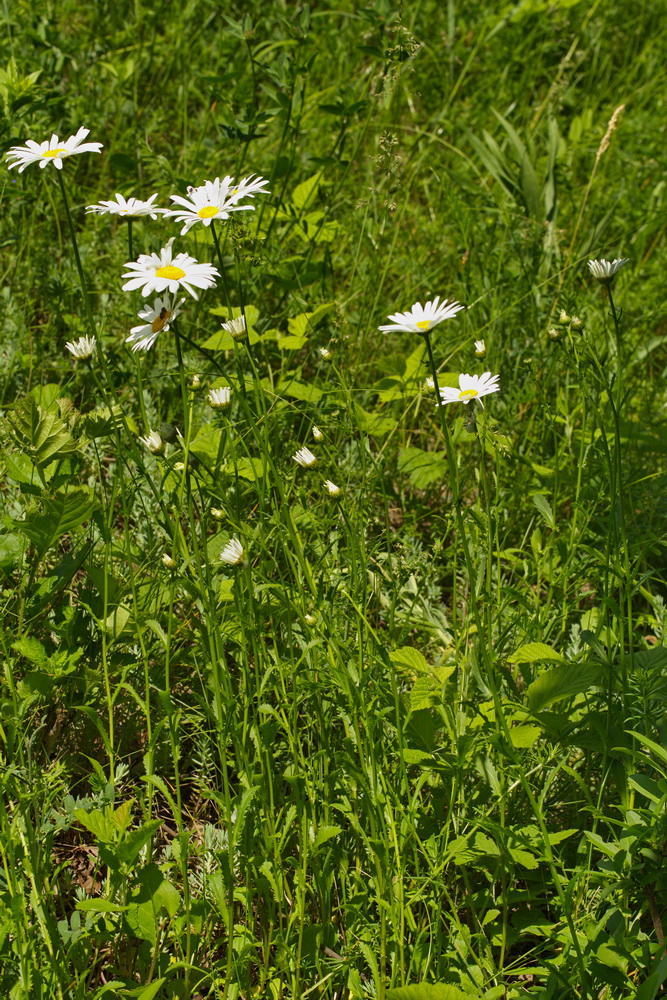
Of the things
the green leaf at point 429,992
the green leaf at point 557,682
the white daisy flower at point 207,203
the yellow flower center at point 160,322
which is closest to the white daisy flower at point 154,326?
the yellow flower center at point 160,322

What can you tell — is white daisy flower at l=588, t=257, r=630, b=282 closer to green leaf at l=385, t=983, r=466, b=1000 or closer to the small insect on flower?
the small insect on flower

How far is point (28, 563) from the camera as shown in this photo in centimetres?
182

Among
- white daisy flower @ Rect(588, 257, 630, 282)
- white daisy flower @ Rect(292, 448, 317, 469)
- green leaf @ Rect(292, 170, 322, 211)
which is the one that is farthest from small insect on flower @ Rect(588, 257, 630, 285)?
green leaf @ Rect(292, 170, 322, 211)

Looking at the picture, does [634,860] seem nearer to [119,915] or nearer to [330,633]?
[330,633]

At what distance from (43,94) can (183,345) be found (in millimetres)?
715

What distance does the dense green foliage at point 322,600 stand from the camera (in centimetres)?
128

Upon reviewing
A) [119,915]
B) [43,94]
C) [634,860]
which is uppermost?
[43,94]

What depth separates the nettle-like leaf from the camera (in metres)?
1.64

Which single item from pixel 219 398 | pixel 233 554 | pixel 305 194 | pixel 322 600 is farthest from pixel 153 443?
pixel 305 194

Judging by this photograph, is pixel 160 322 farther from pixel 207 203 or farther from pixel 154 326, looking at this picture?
pixel 207 203

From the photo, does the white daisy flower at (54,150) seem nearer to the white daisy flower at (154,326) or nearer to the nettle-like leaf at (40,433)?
the white daisy flower at (154,326)

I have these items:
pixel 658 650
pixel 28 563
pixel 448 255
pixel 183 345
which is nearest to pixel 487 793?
pixel 658 650

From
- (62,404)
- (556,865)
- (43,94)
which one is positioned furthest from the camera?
(43,94)

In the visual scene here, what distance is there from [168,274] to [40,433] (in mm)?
436
